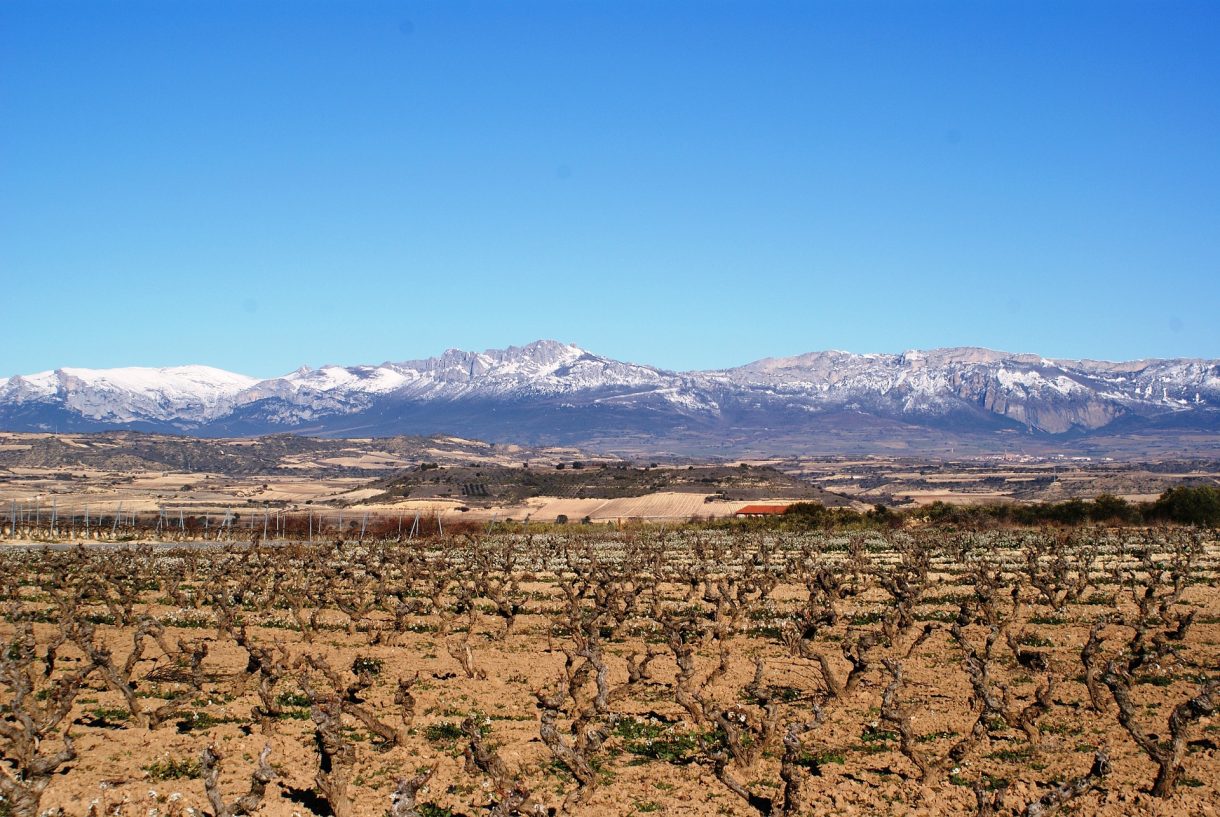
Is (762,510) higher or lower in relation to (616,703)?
lower

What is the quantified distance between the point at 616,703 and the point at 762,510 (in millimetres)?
79153

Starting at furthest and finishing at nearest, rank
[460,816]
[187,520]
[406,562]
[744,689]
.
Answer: [187,520]
[406,562]
[744,689]
[460,816]

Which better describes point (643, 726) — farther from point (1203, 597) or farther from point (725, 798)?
point (1203, 597)

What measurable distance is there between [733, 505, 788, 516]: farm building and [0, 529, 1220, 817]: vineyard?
5347cm

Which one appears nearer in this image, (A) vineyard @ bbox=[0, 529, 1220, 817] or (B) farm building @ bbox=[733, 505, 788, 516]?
(A) vineyard @ bbox=[0, 529, 1220, 817]

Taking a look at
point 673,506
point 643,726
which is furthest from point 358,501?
point 643,726

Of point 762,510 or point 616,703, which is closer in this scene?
point 616,703

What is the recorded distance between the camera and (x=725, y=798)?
50.1ft

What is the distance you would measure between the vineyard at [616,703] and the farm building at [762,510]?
175ft

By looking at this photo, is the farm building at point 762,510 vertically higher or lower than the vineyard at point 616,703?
lower

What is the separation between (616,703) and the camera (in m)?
21.0

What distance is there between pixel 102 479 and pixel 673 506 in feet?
342

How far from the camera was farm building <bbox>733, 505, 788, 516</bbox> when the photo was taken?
93.5 metres

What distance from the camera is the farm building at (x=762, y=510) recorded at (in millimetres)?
93525
